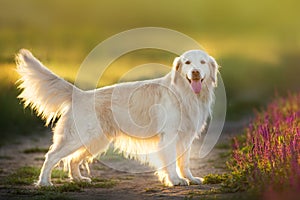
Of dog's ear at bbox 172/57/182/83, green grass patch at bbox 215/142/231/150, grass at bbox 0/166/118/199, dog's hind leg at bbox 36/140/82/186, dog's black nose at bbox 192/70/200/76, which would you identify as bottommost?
grass at bbox 0/166/118/199

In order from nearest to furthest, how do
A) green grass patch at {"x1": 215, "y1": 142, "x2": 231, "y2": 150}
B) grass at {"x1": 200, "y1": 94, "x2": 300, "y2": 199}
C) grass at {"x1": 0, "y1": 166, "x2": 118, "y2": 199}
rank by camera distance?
grass at {"x1": 200, "y1": 94, "x2": 300, "y2": 199} < grass at {"x1": 0, "y1": 166, "x2": 118, "y2": 199} < green grass patch at {"x1": 215, "y1": 142, "x2": 231, "y2": 150}

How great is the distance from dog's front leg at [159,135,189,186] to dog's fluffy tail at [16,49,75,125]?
1.49 metres

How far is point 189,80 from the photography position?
28.3 feet

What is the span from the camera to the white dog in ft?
27.9

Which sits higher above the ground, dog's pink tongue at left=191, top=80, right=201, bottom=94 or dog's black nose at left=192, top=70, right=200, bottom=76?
dog's black nose at left=192, top=70, right=200, bottom=76

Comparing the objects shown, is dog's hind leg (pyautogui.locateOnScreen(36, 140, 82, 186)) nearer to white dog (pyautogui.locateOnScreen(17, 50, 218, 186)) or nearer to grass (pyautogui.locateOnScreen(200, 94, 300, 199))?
white dog (pyautogui.locateOnScreen(17, 50, 218, 186))

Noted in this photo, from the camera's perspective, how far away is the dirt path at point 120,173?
7.67 m

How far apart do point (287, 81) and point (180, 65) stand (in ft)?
48.3

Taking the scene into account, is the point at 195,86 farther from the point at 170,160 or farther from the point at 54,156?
the point at 54,156

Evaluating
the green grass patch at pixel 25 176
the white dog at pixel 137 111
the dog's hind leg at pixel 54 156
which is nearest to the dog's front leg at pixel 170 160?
the white dog at pixel 137 111

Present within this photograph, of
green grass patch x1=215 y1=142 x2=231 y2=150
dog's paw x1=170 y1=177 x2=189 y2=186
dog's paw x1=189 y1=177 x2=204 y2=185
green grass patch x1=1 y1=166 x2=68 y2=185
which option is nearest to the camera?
dog's paw x1=170 y1=177 x2=189 y2=186

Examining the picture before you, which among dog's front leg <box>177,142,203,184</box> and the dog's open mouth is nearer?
the dog's open mouth

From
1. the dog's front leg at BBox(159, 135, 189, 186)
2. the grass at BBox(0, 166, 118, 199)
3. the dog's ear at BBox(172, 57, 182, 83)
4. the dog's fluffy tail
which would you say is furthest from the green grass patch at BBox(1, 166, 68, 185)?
the dog's ear at BBox(172, 57, 182, 83)

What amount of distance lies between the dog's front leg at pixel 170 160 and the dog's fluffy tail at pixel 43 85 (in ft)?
4.89
